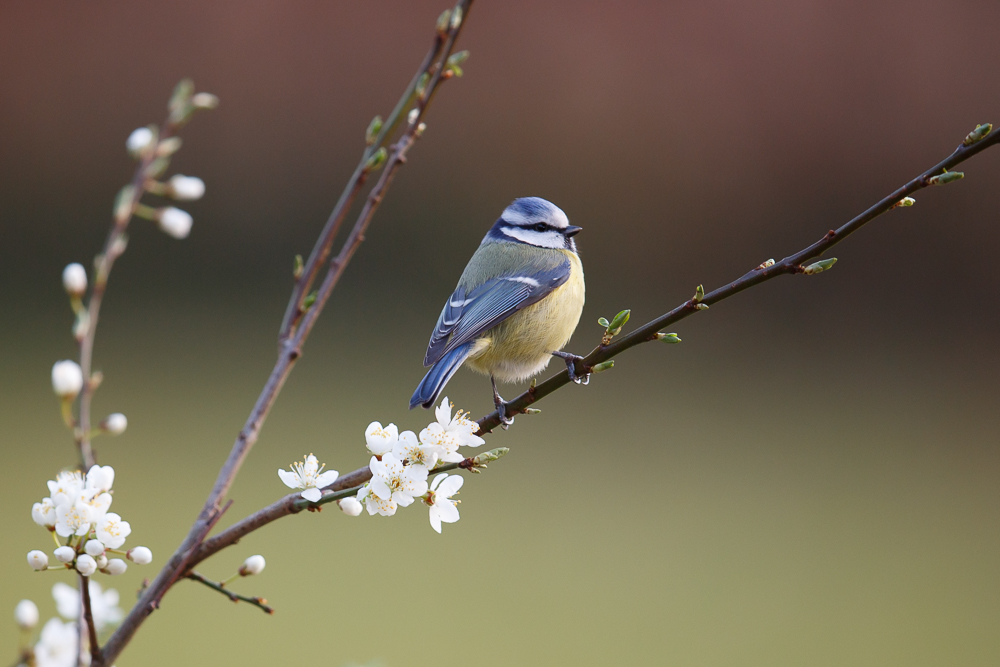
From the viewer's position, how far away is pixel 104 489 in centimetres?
44

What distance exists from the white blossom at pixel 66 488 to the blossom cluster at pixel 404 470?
0.11 meters

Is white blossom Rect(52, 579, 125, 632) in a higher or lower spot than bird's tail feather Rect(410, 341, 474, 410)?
lower

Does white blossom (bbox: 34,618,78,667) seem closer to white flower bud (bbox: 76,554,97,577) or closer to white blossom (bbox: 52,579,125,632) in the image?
white blossom (bbox: 52,579,125,632)

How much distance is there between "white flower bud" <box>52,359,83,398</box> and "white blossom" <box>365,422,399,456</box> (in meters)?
0.15

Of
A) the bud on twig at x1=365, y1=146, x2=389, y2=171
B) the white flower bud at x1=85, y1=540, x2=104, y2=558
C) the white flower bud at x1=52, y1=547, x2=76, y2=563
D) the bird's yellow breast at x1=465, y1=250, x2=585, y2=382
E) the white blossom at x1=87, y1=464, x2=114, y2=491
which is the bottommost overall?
the white flower bud at x1=52, y1=547, x2=76, y2=563

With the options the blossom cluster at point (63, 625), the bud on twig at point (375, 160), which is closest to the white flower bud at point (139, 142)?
the bud on twig at point (375, 160)

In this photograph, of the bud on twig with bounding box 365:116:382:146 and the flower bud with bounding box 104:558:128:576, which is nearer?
the flower bud with bounding box 104:558:128:576

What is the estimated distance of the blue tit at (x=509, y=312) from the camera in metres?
0.94

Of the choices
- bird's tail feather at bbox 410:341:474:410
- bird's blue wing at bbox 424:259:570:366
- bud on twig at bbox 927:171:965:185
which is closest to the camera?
bud on twig at bbox 927:171:965:185

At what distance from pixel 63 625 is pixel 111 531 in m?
0.17

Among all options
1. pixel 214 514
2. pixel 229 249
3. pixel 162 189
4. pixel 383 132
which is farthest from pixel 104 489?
pixel 229 249

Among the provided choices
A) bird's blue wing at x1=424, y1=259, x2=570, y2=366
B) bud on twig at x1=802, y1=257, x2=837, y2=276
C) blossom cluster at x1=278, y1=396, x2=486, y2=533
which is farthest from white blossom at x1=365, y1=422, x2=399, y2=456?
bird's blue wing at x1=424, y1=259, x2=570, y2=366

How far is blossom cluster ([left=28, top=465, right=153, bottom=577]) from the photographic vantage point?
1.41 ft

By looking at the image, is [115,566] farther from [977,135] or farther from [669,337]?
[977,135]
